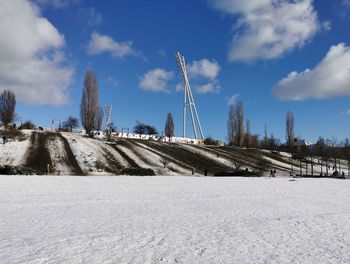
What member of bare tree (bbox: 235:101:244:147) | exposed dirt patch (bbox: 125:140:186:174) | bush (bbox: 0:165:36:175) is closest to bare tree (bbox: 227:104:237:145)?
bare tree (bbox: 235:101:244:147)

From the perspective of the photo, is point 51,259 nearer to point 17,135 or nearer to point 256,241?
point 256,241

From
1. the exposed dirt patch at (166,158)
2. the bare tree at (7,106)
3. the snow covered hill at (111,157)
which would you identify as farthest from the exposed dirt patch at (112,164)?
the bare tree at (7,106)

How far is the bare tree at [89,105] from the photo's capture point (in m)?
67.3

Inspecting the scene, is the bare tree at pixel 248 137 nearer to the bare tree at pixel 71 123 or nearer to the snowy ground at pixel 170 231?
the bare tree at pixel 71 123

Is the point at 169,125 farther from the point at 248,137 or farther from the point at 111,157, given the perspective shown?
the point at 111,157

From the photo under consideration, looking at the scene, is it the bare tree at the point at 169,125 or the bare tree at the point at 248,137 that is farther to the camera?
the bare tree at the point at 169,125

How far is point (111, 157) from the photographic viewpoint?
2057 inches

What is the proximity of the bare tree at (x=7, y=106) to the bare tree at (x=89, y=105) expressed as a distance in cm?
1472

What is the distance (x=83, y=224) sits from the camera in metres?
11.9

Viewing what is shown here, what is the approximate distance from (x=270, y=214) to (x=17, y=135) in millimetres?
50975

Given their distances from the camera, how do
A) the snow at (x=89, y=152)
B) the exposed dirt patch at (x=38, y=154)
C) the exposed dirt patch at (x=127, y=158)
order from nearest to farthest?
the exposed dirt patch at (x=38, y=154) < the snow at (x=89, y=152) < the exposed dirt patch at (x=127, y=158)

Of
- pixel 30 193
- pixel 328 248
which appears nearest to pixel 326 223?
pixel 328 248

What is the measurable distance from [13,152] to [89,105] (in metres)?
21.2

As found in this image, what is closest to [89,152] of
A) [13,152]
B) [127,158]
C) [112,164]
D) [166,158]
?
[127,158]
